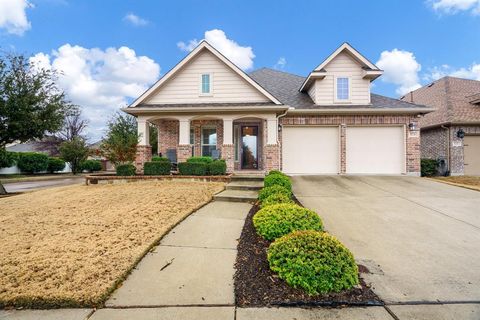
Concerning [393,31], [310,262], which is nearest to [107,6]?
[310,262]

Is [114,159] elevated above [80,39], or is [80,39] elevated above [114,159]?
[80,39]

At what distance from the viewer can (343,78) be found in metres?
11.6

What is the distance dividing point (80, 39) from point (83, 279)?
14.5m

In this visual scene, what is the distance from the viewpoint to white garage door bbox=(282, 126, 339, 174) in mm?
11547

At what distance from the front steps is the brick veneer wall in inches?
157

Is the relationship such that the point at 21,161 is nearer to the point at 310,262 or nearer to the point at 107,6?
the point at 107,6

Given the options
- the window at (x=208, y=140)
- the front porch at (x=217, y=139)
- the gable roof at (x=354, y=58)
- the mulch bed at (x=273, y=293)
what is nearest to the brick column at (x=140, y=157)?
the front porch at (x=217, y=139)

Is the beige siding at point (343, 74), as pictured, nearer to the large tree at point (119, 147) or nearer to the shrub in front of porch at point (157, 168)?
the shrub in front of porch at point (157, 168)

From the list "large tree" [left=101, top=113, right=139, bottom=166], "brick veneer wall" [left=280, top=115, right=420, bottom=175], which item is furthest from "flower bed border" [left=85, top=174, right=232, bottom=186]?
"brick veneer wall" [left=280, top=115, right=420, bottom=175]

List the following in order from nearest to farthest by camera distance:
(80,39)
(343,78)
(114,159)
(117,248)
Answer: (117,248)
(114,159)
(343,78)
(80,39)

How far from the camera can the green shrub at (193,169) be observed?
9219mm

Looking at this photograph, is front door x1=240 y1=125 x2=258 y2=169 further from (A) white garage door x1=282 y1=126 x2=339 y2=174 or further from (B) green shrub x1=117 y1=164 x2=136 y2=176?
(B) green shrub x1=117 y1=164 x2=136 y2=176

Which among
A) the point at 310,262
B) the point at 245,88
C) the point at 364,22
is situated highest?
the point at 364,22

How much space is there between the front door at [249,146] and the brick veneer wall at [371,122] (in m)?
1.68
